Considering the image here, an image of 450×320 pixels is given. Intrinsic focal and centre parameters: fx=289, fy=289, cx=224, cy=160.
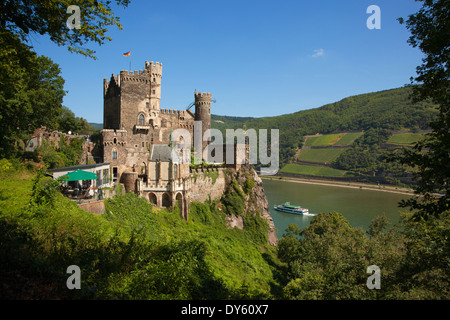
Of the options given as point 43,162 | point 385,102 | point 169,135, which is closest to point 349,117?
point 385,102

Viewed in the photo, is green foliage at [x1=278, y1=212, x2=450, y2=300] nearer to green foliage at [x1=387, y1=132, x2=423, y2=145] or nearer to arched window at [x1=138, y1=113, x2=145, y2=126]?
arched window at [x1=138, y1=113, x2=145, y2=126]

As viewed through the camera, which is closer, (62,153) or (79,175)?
(79,175)

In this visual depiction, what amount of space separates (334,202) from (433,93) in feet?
201

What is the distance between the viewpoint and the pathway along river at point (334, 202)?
5122 cm

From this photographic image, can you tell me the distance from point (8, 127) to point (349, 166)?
337 feet

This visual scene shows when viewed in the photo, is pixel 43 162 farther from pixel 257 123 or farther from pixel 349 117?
pixel 257 123

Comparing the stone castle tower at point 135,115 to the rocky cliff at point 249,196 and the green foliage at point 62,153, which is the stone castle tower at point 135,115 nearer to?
the green foliage at point 62,153

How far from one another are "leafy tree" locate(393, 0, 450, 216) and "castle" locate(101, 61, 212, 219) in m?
20.1

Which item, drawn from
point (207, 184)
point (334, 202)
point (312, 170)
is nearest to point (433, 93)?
point (207, 184)

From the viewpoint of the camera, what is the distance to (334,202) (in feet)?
214

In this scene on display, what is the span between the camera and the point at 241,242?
2936 centimetres

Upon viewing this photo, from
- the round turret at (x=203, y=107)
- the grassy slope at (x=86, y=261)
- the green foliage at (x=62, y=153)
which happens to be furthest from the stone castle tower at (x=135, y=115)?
the grassy slope at (x=86, y=261)

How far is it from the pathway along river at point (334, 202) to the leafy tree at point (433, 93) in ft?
125

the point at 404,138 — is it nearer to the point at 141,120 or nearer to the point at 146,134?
the point at 146,134
